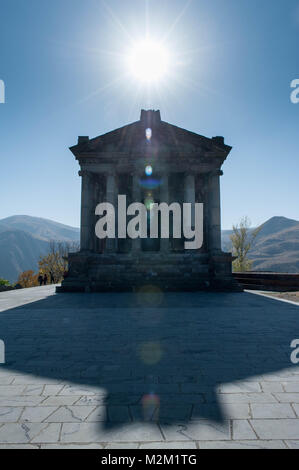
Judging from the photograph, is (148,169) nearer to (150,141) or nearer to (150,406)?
(150,141)

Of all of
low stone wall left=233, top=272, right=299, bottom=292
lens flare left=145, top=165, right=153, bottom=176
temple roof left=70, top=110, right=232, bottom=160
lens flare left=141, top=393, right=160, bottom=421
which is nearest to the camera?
lens flare left=141, top=393, right=160, bottom=421

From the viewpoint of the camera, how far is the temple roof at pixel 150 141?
1770cm

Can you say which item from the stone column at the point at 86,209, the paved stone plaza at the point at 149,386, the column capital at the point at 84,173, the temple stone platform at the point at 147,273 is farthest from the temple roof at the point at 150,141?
the paved stone plaza at the point at 149,386

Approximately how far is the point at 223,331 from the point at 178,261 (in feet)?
34.7

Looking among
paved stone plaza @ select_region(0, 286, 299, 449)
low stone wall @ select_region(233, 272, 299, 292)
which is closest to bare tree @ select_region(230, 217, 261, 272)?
low stone wall @ select_region(233, 272, 299, 292)

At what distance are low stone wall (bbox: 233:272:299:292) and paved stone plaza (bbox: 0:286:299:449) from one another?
1054cm

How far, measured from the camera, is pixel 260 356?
4.48m

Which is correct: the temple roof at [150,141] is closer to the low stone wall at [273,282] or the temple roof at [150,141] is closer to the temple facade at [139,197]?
the temple facade at [139,197]

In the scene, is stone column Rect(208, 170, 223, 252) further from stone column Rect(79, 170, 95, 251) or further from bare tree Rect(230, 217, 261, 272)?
bare tree Rect(230, 217, 261, 272)

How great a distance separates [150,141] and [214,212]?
637cm

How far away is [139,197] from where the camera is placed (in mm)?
18141

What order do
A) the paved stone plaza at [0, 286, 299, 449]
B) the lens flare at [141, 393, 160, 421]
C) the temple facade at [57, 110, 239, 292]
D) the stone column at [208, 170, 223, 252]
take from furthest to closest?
1. the stone column at [208, 170, 223, 252]
2. the temple facade at [57, 110, 239, 292]
3. the lens flare at [141, 393, 160, 421]
4. the paved stone plaza at [0, 286, 299, 449]

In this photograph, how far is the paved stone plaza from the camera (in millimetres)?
2395

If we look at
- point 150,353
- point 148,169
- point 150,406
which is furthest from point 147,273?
point 150,406
